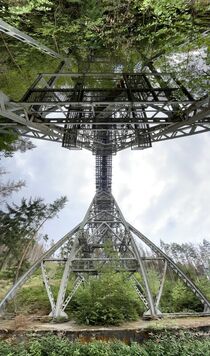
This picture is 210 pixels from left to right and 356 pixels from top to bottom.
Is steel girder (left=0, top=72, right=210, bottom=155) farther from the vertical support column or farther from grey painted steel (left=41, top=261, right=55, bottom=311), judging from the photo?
grey painted steel (left=41, top=261, right=55, bottom=311)

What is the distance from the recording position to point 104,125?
1405 centimetres

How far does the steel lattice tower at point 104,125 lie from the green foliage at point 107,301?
2.77 feet

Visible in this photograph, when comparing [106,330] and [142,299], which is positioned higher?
[142,299]

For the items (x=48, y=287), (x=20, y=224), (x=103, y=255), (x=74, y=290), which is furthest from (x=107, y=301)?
(x=20, y=224)

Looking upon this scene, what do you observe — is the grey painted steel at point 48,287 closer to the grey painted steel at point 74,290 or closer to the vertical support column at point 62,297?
the vertical support column at point 62,297

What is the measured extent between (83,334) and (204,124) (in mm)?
7351

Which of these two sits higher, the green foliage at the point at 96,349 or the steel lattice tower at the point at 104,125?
the steel lattice tower at the point at 104,125

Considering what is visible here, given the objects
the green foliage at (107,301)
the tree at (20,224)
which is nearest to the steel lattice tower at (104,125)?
the green foliage at (107,301)

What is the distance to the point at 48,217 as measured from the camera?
20328 mm

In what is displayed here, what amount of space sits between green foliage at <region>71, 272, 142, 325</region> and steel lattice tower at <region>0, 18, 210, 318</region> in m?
0.84

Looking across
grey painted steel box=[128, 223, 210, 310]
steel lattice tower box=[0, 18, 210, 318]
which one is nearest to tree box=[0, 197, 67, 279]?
steel lattice tower box=[0, 18, 210, 318]

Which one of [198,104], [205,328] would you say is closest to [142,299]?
[205,328]

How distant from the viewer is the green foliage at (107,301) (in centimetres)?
1128

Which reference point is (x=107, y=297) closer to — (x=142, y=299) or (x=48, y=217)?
(x=142, y=299)
